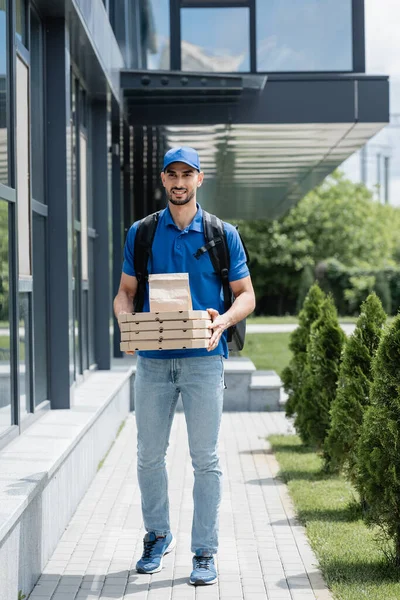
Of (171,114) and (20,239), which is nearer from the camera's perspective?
(20,239)

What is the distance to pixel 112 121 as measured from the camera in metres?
13.3

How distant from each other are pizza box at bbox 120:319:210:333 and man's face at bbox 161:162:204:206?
632 mm

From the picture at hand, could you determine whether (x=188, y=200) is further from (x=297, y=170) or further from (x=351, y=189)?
(x=351, y=189)

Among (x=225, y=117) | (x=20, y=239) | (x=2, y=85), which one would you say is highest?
(x=225, y=117)

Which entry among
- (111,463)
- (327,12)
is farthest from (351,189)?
(111,463)

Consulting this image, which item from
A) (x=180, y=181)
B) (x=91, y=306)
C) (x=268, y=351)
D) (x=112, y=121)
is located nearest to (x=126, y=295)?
(x=180, y=181)

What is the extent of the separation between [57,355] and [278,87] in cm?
588

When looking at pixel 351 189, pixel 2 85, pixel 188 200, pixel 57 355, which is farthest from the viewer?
pixel 351 189

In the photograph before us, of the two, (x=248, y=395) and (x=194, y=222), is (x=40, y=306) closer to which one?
(x=194, y=222)

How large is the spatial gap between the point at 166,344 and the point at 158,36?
932cm

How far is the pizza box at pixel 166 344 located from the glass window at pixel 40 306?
3.02m

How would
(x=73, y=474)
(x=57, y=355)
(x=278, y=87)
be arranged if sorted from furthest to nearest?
(x=278, y=87), (x=57, y=355), (x=73, y=474)

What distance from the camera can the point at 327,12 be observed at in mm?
13289

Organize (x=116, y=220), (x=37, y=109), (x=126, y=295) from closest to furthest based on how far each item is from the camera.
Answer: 1. (x=126, y=295)
2. (x=37, y=109)
3. (x=116, y=220)
